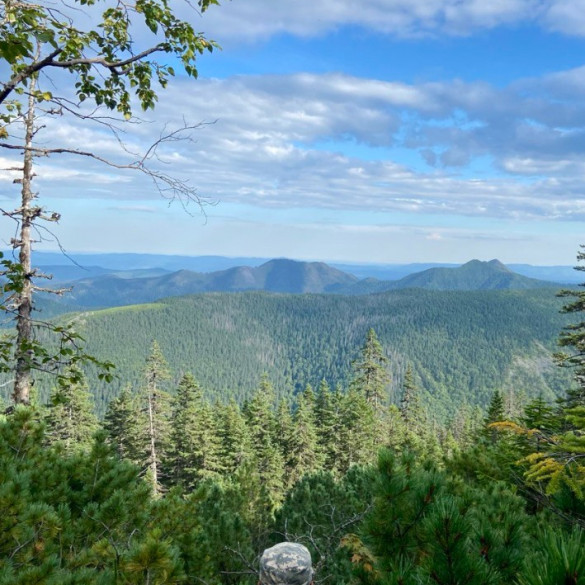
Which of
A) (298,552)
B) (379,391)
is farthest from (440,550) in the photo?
(379,391)

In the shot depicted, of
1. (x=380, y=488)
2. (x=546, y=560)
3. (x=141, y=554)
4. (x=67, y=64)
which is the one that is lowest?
(x=141, y=554)

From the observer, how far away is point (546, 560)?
1762 millimetres

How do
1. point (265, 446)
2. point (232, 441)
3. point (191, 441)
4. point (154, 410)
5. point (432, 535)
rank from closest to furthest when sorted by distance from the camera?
point (432, 535)
point (154, 410)
point (191, 441)
point (232, 441)
point (265, 446)

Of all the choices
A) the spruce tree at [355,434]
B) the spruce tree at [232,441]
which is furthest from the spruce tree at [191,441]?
the spruce tree at [355,434]

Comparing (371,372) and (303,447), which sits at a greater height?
(371,372)

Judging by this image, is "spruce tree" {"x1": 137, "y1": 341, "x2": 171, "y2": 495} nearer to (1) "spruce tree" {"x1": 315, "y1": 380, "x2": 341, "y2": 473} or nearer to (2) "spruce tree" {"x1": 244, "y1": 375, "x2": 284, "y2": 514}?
(2) "spruce tree" {"x1": 244, "y1": 375, "x2": 284, "y2": 514}

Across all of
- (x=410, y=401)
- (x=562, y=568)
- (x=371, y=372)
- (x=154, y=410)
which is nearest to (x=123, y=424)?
(x=154, y=410)

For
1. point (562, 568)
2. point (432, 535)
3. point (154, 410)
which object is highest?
point (562, 568)

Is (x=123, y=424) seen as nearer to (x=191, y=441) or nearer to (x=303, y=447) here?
(x=191, y=441)

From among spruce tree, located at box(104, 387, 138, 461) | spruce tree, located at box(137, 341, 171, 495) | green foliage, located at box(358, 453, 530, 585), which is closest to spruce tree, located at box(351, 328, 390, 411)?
spruce tree, located at box(137, 341, 171, 495)

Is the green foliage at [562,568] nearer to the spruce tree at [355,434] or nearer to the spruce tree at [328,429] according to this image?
the spruce tree at [355,434]

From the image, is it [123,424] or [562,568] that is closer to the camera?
[562,568]

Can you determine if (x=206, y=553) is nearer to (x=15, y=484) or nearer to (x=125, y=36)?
(x=15, y=484)

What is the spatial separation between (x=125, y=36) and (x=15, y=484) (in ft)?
17.0
